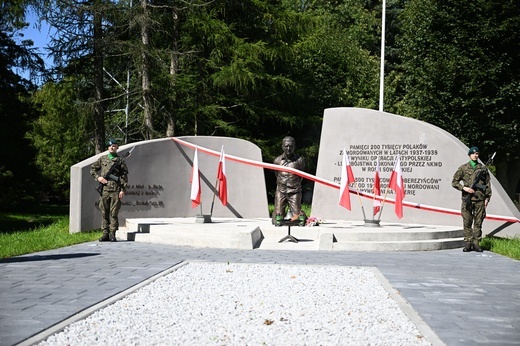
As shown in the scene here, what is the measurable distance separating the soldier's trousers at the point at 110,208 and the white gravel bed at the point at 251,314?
448 cm

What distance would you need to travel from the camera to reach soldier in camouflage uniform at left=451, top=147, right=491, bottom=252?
11.9 meters

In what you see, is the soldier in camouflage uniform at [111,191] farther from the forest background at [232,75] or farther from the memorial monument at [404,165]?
the forest background at [232,75]

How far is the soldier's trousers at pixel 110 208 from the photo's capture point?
12617mm

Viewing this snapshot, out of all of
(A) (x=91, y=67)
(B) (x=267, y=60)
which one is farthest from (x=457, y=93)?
(A) (x=91, y=67)

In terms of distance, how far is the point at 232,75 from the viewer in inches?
1039

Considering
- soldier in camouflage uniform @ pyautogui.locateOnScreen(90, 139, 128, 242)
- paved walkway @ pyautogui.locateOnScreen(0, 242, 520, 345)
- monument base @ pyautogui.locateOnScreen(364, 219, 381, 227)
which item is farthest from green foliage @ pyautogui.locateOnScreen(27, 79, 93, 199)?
paved walkway @ pyautogui.locateOnScreen(0, 242, 520, 345)

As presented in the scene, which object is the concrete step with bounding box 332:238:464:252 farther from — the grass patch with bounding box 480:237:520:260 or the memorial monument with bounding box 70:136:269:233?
the memorial monument with bounding box 70:136:269:233

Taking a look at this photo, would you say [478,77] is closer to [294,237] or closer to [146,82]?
[146,82]

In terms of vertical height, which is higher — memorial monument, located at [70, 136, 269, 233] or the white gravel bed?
memorial monument, located at [70, 136, 269, 233]

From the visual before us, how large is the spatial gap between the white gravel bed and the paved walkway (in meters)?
0.32

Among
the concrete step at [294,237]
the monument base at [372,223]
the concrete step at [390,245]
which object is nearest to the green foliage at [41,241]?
the concrete step at [294,237]

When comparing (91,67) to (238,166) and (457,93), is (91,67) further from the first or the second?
(457,93)

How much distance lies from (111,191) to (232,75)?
14.7 m

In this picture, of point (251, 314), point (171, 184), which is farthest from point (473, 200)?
point (171, 184)
